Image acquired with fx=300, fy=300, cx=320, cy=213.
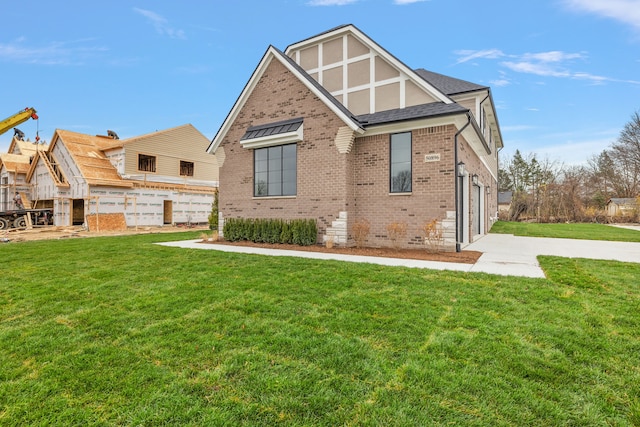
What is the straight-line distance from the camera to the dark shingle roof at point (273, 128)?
36.4 feet

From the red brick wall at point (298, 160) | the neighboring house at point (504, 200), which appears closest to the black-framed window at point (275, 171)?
the red brick wall at point (298, 160)

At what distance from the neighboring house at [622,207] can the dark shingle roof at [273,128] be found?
104ft

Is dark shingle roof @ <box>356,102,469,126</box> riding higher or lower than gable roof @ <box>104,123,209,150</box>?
lower

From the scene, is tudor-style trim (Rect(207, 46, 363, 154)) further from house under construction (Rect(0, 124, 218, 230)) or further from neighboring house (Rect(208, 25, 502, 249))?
house under construction (Rect(0, 124, 218, 230))

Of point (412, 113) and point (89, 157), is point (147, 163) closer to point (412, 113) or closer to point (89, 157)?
point (89, 157)

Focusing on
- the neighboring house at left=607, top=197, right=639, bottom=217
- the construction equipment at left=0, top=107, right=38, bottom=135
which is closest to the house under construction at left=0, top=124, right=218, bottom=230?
the construction equipment at left=0, top=107, right=38, bottom=135

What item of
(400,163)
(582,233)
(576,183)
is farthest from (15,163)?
(576,183)

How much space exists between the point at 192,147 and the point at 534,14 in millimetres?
24357

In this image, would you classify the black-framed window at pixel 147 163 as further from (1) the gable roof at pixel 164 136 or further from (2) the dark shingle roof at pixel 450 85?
(2) the dark shingle roof at pixel 450 85

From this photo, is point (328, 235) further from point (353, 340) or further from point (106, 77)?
point (106, 77)

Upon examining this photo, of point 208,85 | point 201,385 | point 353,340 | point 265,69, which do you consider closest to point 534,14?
point 265,69

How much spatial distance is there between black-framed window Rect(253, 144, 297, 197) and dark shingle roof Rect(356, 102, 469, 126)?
298 cm

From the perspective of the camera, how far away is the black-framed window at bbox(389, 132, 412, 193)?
9733 millimetres

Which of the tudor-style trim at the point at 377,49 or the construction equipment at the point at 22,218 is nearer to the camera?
the tudor-style trim at the point at 377,49
